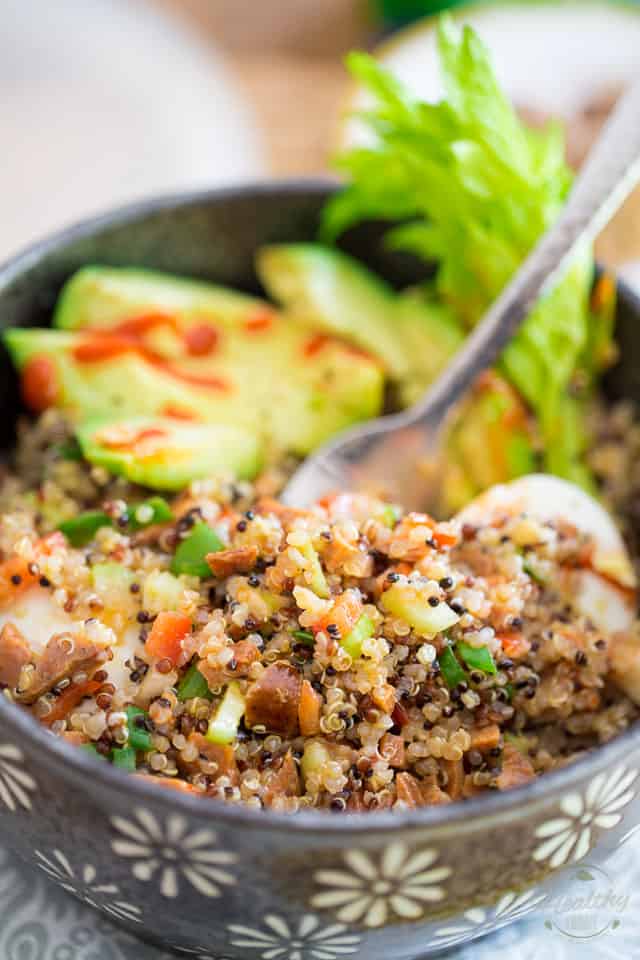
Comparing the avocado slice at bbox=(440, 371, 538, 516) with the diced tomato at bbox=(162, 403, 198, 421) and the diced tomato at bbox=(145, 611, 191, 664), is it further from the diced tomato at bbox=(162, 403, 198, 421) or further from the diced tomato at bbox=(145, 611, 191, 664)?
the diced tomato at bbox=(145, 611, 191, 664)

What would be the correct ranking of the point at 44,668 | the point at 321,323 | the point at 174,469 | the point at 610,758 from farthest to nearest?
the point at 321,323
the point at 174,469
the point at 44,668
the point at 610,758

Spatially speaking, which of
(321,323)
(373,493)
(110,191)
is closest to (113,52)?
(110,191)

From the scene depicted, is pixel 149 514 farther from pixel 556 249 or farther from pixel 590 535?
pixel 556 249

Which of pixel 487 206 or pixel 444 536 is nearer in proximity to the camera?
pixel 444 536

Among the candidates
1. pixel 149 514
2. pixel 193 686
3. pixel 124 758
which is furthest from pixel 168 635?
pixel 149 514

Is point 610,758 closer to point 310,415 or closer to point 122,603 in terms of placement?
point 122,603
